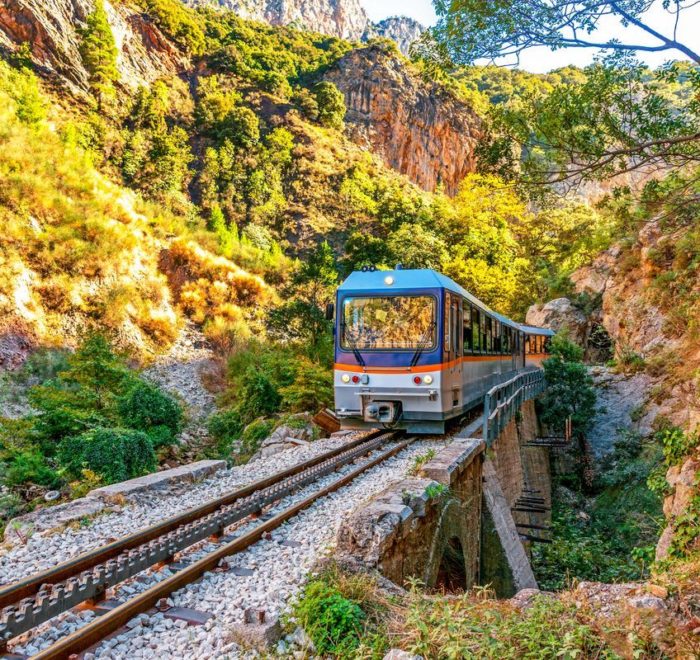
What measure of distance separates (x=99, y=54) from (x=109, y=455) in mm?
32277

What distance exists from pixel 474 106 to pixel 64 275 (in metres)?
47.3

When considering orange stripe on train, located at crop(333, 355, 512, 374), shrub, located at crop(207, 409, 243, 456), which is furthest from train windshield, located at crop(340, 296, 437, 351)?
shrub, located at crop(207, 409, 243, 456)

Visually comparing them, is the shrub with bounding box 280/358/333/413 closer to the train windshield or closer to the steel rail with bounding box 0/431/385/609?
the train windshield

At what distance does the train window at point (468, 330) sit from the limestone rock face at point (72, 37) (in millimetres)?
30042

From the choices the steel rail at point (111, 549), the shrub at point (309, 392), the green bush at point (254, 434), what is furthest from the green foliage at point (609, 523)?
the green bush at point (254, 434)

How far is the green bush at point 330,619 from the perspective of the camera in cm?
337

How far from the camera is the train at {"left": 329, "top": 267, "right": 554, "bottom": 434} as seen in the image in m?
10.2

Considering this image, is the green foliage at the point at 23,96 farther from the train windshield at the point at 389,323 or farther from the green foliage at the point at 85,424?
the train windshield at the point at 389,323

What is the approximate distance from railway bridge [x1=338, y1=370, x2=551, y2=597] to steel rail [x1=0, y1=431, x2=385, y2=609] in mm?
1922

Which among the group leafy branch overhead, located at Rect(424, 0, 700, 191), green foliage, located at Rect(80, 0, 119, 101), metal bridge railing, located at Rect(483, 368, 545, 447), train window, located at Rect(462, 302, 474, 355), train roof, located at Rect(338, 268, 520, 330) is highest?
green foliage, located at Rect(80, 0, 119, 101)

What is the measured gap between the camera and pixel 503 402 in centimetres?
1228

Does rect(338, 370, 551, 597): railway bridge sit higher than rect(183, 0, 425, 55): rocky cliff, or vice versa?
rect(183, 0, 425, 55): rocky cliff

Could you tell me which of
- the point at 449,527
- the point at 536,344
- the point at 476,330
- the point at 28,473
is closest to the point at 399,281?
the point at 476,330

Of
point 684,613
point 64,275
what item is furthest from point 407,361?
point 64,275
